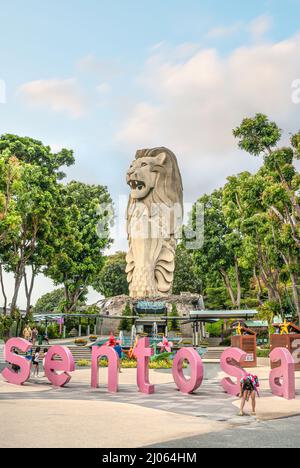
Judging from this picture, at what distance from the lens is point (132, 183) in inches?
1944

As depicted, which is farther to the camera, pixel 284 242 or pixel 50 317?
pixel 50 317

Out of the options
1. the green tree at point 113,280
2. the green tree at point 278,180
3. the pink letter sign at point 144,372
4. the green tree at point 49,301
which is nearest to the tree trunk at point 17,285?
the green tree at point 278,180

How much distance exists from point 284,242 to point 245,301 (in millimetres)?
26982

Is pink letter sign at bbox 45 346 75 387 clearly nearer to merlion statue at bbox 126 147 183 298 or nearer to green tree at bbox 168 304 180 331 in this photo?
green tree at bbox 168 304 180 331

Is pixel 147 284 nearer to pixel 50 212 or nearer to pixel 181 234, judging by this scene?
pixel 181 234

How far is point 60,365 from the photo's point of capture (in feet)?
61.4

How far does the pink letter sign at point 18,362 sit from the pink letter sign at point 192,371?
5.31 meters

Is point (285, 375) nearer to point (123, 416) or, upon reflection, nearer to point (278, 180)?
point (123, 416)

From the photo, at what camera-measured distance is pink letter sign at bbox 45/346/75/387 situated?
60.4 ft

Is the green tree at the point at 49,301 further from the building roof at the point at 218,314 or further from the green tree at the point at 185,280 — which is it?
the building roof at the point at 218,314

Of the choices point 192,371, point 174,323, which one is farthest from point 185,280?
point 192,371

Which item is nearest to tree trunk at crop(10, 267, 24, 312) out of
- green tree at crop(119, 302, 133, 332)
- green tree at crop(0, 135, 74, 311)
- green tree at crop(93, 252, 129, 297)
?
green tree at crop(0, 135, 74, 311)

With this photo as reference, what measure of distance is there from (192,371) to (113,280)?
5346 cm

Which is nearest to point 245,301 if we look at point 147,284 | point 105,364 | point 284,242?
point 147,284
